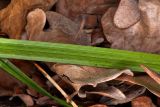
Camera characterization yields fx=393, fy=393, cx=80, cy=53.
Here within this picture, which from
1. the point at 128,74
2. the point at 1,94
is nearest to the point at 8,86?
the point at 1,94

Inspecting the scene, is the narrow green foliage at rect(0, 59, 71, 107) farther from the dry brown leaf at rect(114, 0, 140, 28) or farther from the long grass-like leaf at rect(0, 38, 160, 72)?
the dry brown leaf at rect(114, 0, 140, 28)

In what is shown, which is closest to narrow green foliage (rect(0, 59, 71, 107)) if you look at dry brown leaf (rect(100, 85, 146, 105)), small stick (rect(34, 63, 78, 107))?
small stick (rect(34, 63, 78, 107))

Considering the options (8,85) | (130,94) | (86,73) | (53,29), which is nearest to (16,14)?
(53,29)

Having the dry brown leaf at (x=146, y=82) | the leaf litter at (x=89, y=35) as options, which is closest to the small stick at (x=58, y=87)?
the leaf litter at (x=89, y=35)

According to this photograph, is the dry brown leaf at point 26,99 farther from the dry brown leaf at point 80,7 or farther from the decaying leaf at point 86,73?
the dry brown leaf at point 80,7

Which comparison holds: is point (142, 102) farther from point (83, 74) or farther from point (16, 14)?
point (16, 14)

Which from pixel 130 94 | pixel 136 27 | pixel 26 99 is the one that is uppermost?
pixel 136 27
